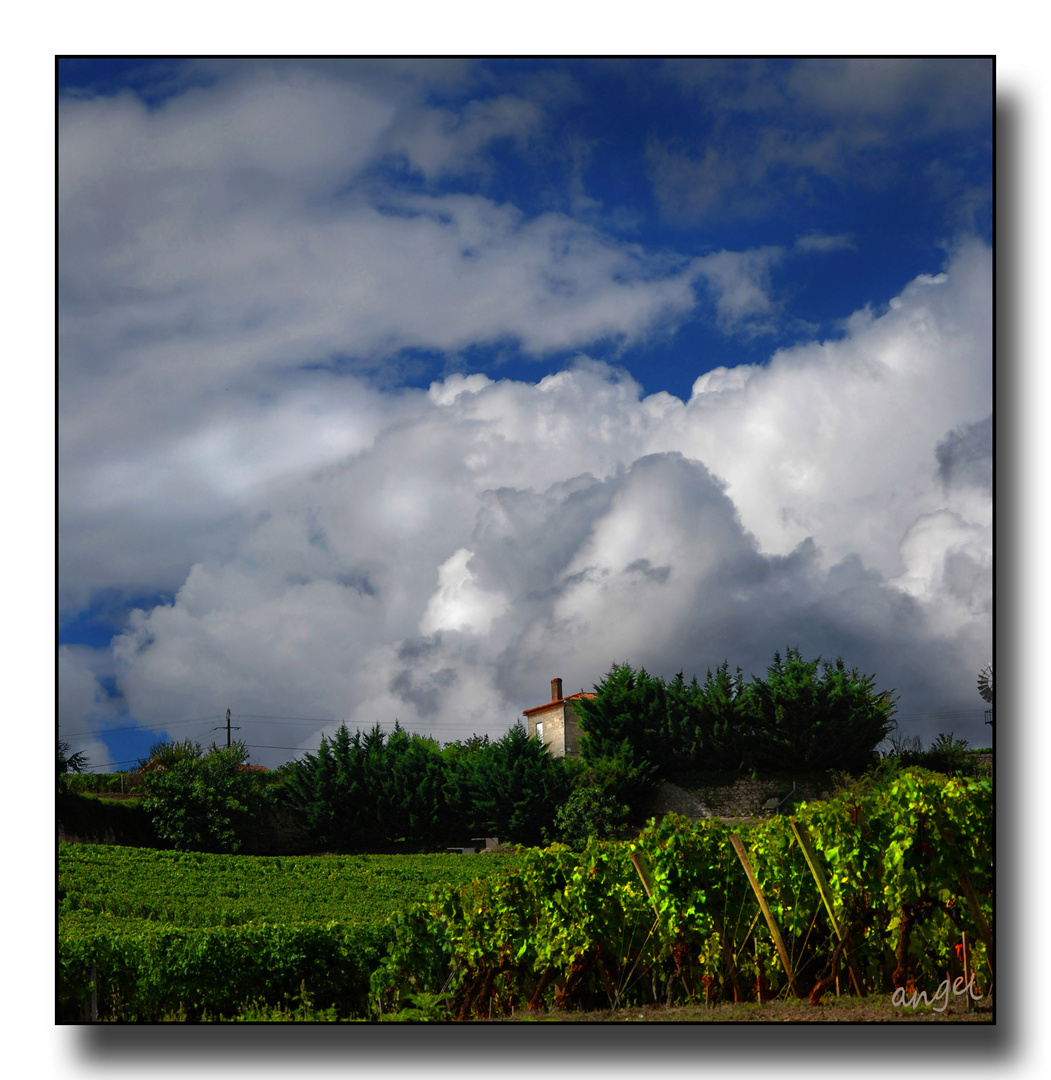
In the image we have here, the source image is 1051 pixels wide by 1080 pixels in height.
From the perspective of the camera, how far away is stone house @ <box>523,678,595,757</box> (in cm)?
2616

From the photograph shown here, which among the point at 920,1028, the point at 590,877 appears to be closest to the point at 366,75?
the point at 590,877

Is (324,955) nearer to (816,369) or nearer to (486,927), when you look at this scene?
(486,927)

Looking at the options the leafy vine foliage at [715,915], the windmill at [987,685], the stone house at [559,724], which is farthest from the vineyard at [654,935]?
the stone house at [559,724]

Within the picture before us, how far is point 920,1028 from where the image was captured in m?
3.88

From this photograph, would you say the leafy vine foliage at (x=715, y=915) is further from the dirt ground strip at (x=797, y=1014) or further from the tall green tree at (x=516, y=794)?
the tall green tree at (x=516, y=794)

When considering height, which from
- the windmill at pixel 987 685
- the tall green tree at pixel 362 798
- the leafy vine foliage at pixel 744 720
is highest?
the windmill at pixel 987 685

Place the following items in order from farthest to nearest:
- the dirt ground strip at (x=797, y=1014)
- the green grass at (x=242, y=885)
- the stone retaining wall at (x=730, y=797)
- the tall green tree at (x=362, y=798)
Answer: the tall green tree at (x=362, y=798) < the stone retaining wall at (x=730, y=797) < the green grass at (x=242, y=885) < the dirt ground strip at (x=797, y=1014)

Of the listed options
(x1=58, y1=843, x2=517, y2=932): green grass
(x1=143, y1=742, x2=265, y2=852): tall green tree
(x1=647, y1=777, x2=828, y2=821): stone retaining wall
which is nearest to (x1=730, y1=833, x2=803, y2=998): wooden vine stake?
(x1=58, y1=843, x2=517, y2=932): green grass

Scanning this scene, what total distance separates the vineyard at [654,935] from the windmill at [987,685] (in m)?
0.41

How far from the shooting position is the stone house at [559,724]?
26.2 m

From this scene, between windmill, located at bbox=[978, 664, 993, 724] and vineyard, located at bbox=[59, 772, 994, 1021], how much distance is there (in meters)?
0.41

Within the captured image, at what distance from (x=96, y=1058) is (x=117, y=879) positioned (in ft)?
31.9

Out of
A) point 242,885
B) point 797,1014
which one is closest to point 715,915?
point 797,1014

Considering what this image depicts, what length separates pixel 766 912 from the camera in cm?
438
